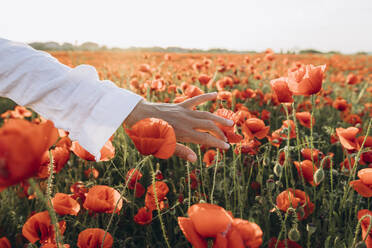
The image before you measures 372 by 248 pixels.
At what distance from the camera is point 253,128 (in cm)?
108

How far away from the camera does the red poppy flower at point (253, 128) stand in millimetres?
1062

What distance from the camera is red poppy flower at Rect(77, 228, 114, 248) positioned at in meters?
0.76

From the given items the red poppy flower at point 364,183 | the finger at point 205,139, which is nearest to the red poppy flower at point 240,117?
the finger at point 205,139

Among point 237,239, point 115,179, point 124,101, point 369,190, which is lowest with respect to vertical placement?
point 115,179

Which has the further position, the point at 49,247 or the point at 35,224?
the point at 35,224

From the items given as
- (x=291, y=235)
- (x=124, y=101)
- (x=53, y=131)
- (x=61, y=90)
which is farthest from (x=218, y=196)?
(x=53, y=131)

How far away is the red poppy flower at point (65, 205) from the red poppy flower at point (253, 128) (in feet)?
2.08

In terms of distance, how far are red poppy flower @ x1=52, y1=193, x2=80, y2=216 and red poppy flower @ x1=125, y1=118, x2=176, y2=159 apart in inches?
16.7

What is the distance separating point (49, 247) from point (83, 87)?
41 cm

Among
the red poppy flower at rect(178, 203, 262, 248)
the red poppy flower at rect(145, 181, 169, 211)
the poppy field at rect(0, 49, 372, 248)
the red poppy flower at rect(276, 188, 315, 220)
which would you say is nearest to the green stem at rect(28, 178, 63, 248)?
the poppy field at rect(0, 49, 372, 248)

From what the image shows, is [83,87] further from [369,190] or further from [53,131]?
[369,190]

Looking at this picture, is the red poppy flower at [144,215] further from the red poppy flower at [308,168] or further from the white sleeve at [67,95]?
the red poppy flower at [308,168]

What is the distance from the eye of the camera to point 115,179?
1502 millimetres

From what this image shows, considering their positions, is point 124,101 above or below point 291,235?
above
